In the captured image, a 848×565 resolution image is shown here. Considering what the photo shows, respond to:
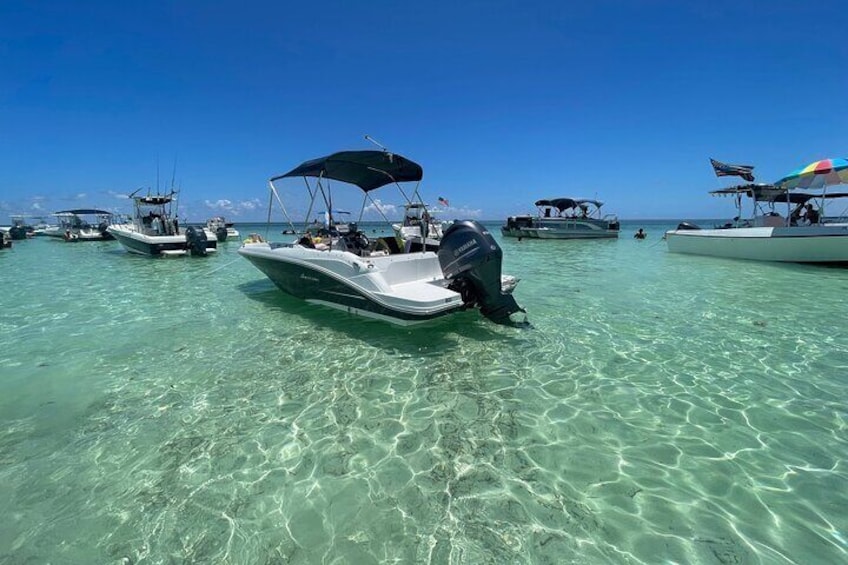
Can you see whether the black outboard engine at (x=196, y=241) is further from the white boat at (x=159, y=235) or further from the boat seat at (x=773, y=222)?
the boat seat at (x=773, y=222)

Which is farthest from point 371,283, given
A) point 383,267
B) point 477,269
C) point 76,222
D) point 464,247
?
point 76,222

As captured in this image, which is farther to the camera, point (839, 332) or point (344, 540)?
point (839, 332)

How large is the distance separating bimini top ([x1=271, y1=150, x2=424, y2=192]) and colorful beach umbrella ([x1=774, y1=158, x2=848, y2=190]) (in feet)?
56.4

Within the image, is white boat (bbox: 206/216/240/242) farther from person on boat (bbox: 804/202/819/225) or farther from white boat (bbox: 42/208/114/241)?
person on boat (bbox: 804/202/819/225)

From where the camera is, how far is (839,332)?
7.16 meters

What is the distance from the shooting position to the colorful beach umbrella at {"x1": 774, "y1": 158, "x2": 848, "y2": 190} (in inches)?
607

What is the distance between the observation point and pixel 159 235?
22.3 metres

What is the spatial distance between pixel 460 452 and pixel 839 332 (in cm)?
809

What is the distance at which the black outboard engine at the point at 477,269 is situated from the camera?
6359 millimetres

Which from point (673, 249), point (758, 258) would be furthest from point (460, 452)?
point (673, 249)

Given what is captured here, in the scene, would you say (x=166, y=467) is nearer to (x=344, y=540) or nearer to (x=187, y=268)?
(x=344, y=540)

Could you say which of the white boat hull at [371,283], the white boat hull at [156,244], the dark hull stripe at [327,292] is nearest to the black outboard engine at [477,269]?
the white boat hull at [371,283]

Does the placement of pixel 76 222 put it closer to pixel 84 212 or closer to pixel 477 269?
pixel 84 212

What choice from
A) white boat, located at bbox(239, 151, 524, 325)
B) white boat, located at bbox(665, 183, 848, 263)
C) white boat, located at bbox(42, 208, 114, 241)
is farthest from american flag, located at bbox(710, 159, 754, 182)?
white boat, located at bbox(42, 208, 114, 241)
